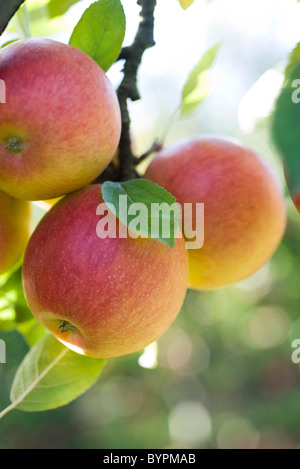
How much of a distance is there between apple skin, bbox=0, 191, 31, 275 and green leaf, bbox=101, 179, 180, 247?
0.13 meters

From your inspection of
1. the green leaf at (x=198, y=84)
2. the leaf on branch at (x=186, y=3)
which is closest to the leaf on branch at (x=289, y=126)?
the leaf on branch at (x=186, y=3)

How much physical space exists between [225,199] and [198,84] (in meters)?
0.18

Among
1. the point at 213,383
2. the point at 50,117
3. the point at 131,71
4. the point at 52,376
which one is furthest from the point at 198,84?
the point at 213,383

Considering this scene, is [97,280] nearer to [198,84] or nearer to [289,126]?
[289,126]

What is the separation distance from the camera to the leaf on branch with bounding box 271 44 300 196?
250 mm

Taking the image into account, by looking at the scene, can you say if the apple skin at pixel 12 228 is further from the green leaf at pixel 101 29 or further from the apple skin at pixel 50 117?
the green leaf at pixel 101 29

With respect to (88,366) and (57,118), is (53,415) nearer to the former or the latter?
(88,366)

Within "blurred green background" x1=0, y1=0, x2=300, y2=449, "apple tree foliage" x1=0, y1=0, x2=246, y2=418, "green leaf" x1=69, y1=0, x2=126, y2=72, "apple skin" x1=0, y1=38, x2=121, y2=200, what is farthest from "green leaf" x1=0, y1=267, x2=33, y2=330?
Result: "blurred green background" x1=0, y1=0, x2=300, y2=449

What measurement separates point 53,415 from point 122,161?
250 cm

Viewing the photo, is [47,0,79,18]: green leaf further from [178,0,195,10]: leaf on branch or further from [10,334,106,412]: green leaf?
[10,334,106,412]: green leaf

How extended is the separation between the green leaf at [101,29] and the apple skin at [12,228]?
6.8 inches

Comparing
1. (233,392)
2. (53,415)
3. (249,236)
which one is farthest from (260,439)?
(249,236)

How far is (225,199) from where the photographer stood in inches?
23.2

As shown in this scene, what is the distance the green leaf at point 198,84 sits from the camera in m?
0.63
